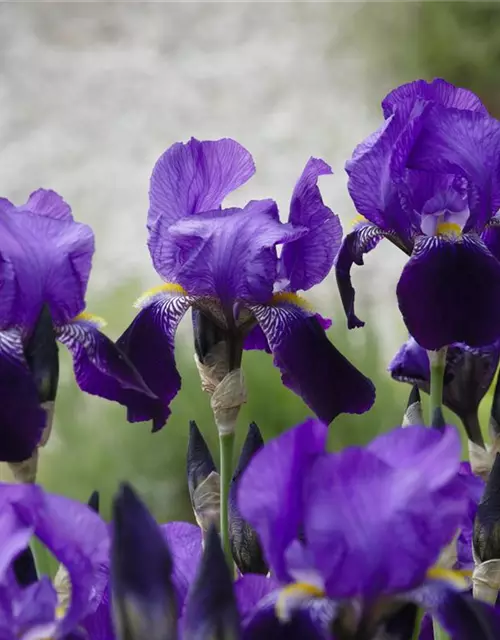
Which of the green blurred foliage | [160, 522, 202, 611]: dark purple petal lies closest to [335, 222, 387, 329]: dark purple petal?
[160, 522, 202, 611]: dark purple petal

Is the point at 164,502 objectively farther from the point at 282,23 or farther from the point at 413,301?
the point at 282,23

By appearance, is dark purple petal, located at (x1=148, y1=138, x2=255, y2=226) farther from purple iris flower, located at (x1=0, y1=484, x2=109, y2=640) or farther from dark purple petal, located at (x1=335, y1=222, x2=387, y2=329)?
purple iris flower, located at (x1=0, y1=484, x2=109, y2=640)

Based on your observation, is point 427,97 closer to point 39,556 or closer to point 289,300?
point 289,300

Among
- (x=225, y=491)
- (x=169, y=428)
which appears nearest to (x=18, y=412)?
(x=225, y=491)

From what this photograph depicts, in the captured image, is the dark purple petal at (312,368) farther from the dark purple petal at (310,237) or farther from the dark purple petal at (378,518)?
the dark purple petal at (378,518)

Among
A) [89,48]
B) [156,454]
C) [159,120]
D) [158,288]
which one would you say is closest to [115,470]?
[156,454]

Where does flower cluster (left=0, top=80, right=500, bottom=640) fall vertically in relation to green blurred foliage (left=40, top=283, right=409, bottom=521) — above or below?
above

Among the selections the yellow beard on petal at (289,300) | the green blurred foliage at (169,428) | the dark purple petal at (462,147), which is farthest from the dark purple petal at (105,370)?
the green blurred foliage at (169,428)
